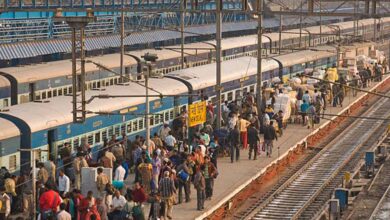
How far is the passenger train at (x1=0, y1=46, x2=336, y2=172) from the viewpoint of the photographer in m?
25.0

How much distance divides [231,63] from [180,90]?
991 centimetres

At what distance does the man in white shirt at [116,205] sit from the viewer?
20.8 meters

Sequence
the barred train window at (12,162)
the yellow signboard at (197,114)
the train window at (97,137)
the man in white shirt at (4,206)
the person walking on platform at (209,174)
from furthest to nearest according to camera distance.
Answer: the yellow signboard at (197,114) < the train window at (97,137) < the person walking on platform at (209,174) < the barred train window at (12,162) < the man in white shirt at (4,206)

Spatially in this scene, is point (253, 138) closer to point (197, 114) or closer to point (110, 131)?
point (197, 114)

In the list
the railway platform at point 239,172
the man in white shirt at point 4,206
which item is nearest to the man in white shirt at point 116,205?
the man in white shirt at point 4,206

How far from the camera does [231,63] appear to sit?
151ft

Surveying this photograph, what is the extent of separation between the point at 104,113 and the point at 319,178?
426 inches

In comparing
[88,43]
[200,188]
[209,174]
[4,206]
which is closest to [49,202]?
[4,206]

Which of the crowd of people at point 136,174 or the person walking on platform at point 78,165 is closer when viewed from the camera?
the crowd of people at point 136,174

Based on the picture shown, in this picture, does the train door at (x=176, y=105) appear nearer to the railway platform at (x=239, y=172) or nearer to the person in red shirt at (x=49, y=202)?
the railway platform at (x=239, y=172)

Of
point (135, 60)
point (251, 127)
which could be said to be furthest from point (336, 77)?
point (251, 127)

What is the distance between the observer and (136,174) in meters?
25.6

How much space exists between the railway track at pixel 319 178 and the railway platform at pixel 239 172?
0.84 metres

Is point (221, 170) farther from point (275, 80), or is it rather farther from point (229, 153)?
point (275, 80)
